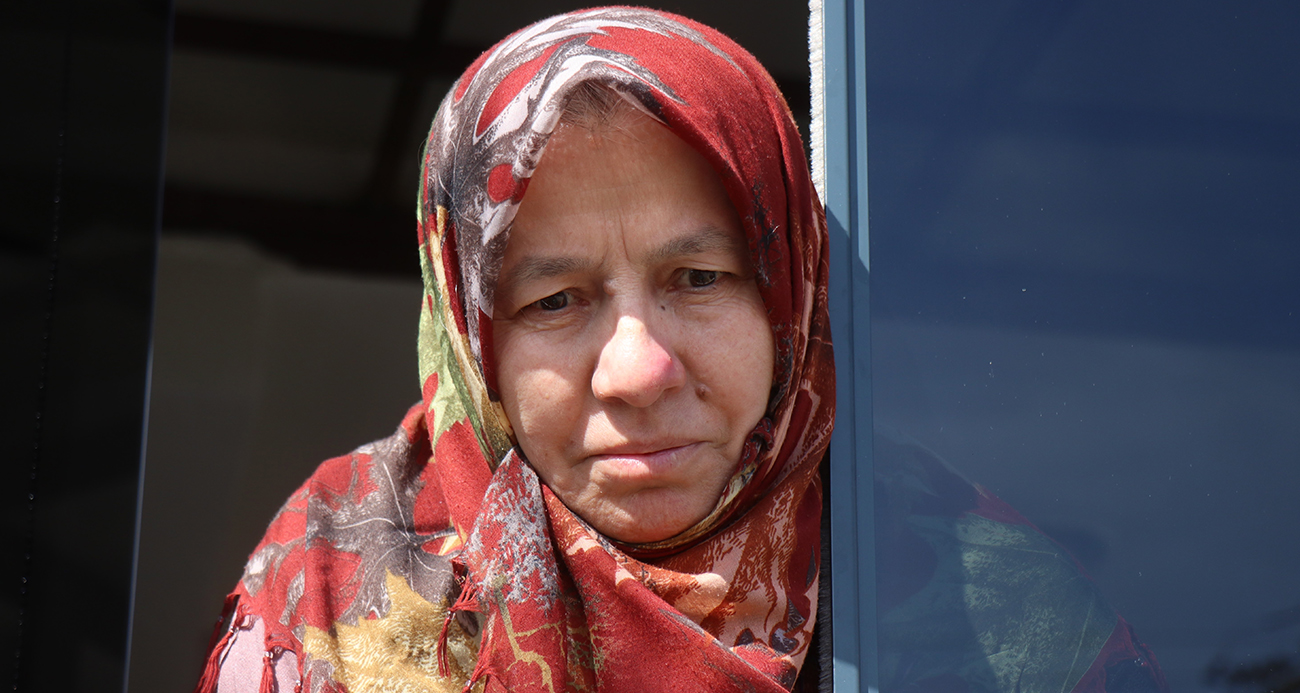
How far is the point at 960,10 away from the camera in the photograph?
126 cm

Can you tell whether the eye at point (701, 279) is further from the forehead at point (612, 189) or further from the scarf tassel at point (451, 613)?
the scarf tassel at point (451, 613)

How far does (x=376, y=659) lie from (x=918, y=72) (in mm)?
1020

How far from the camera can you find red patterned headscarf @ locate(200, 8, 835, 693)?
114 cm

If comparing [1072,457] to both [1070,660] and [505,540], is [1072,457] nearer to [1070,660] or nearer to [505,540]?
[1070,660]

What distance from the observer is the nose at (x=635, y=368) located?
1.12 m

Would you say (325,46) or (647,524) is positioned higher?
(325,46)

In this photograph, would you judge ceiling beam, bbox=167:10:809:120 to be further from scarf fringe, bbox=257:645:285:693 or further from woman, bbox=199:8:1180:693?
scarf fringe, bbox=257:645:285:693

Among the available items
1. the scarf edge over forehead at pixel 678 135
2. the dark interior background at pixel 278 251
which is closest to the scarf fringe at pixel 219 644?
the scarf edge over forehead at pixel 678 135

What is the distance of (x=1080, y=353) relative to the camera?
126 centimetres

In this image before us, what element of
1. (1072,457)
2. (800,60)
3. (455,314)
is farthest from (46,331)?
(800,60)

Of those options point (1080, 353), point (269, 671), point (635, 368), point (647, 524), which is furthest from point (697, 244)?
point (269, 671)

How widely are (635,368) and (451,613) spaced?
0.39 metres

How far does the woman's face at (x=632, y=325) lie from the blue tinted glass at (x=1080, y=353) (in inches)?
8.0

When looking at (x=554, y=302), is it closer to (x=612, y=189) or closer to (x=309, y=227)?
(x=612, y=189)
